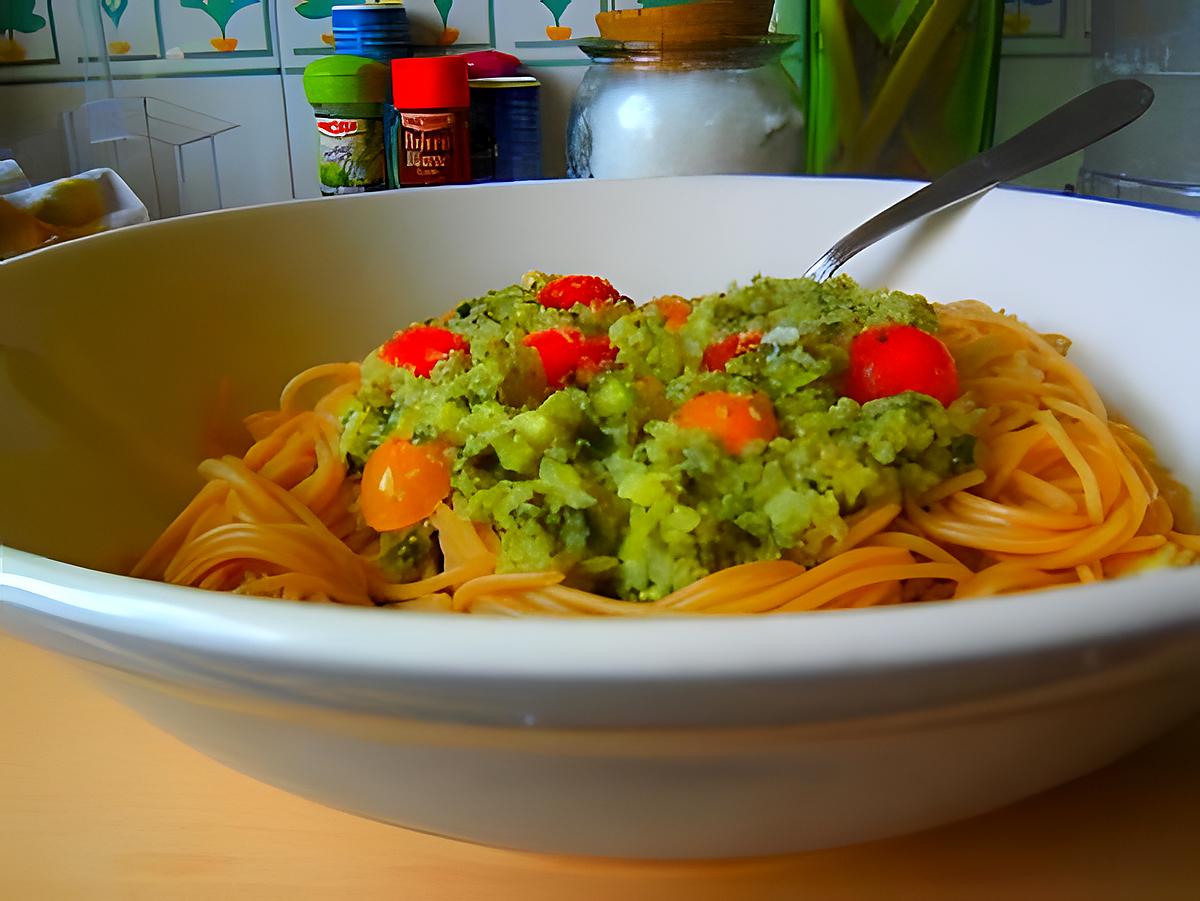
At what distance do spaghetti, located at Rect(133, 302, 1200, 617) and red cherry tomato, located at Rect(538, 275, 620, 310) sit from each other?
0.26 m

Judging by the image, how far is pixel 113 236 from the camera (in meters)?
1.02

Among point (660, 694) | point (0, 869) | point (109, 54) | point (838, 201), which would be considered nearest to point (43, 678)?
point (0, 869)

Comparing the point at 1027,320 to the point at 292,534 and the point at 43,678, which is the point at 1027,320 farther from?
the point at 43,678

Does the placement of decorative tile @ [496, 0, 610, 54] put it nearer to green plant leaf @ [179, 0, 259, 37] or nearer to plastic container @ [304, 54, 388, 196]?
plastic container @ [304, 54, 388, 196]

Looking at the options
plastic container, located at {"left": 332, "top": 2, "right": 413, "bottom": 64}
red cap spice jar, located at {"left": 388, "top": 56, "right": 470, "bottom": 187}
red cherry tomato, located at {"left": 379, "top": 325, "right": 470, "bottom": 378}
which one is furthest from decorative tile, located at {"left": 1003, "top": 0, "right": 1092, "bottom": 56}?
red cherry tomato, located at {"left": 379, "top": 325, "right": 470, "bottom": 378}

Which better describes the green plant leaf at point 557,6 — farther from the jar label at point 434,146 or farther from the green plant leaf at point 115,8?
the green plant leaf at point 115,8

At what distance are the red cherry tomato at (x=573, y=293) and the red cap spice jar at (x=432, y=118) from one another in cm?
81

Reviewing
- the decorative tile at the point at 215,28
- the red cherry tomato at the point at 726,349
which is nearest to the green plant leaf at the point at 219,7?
the decorative tile at the point at 215,28

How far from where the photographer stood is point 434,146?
1.87m

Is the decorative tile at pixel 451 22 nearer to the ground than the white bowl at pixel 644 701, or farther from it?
farther from it

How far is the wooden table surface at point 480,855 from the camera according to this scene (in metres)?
0.56

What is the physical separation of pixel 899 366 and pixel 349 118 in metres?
1.42

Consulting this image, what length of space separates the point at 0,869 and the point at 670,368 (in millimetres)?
595

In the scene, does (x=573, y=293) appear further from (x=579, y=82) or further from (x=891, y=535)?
(x=579, y=82)
